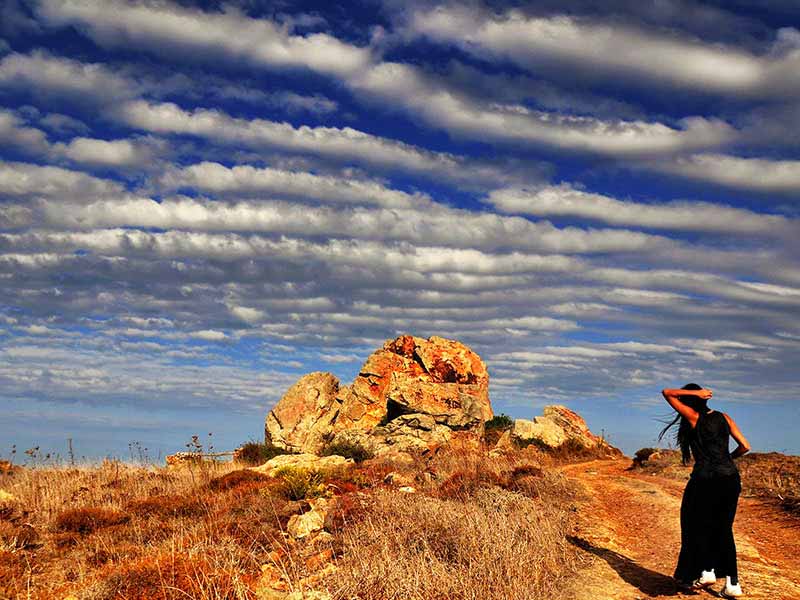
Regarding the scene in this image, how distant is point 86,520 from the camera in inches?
587

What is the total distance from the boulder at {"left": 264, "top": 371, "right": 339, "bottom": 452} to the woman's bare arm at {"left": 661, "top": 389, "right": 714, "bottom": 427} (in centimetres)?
2353

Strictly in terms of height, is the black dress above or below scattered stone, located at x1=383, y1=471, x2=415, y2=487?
above

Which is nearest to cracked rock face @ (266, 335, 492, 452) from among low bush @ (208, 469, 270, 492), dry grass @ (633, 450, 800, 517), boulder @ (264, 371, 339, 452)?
boulder @ (264, 371, 339, 452)

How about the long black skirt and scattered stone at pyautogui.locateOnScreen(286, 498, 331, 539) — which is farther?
scattered stone at pyautogui.locateOnScreen(286, 498, 331, 539)

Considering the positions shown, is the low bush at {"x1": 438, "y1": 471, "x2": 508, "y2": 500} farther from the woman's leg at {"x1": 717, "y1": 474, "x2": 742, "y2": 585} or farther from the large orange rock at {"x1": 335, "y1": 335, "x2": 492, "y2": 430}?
the large orange rock at {"x1": 335, "y1": 335, "x2": 492, "y2": 430}

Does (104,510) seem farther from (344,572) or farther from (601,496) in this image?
(601,496)

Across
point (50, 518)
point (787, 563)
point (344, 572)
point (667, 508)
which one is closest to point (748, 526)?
point (667, 508)

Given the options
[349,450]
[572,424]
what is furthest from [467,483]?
[572,424]

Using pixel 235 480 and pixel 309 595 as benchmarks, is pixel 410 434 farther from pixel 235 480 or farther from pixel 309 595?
pixel 309 595

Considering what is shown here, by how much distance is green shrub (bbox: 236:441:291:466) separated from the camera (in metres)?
29.4

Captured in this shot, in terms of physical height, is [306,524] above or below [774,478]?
above

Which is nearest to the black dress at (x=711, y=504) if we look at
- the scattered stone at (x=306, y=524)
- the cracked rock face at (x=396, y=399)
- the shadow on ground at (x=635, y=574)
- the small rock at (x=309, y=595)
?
the shadow on ground at (x=635, y=574)

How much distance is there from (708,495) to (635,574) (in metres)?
2.15

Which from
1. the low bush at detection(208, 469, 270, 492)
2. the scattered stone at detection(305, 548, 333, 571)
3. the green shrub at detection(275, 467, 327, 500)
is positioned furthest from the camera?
the low bush at detection(208, 469, 270, 492)
